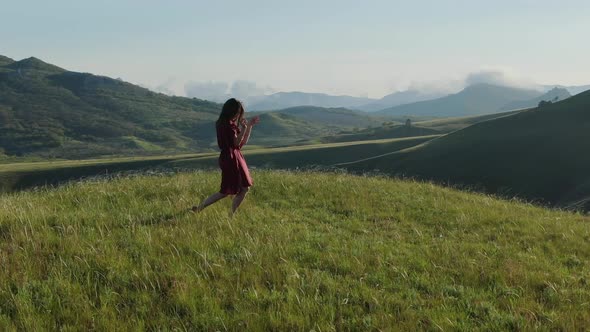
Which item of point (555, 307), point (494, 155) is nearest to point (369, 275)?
point (555, 307)

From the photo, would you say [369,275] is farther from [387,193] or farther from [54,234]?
[387,193]

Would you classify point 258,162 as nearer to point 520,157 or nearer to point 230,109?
point 520,157

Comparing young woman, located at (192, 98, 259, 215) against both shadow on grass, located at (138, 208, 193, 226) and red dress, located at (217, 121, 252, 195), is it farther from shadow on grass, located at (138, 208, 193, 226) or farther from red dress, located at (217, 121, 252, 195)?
shadow on grass, located at (138, 208, 193, 226)

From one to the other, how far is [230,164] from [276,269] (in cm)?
392

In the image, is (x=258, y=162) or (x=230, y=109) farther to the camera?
(x=258, y=162)

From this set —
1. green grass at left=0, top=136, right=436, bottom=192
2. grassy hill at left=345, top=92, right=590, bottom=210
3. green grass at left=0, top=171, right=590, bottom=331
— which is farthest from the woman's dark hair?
green grass at left=0, top=136, right=436, bottom=192

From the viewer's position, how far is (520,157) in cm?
8588

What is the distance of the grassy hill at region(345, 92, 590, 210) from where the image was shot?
72.2 meters

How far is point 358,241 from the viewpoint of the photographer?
26.8 feet

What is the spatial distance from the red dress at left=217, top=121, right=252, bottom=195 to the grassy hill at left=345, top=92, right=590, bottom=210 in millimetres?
60691

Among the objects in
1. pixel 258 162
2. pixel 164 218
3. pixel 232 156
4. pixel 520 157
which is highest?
pixel 232 156

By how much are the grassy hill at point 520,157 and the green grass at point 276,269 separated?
199 ft

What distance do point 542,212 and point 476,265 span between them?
7509 millimetres

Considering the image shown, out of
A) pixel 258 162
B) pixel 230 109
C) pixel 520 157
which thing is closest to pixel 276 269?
pixel 230 109
